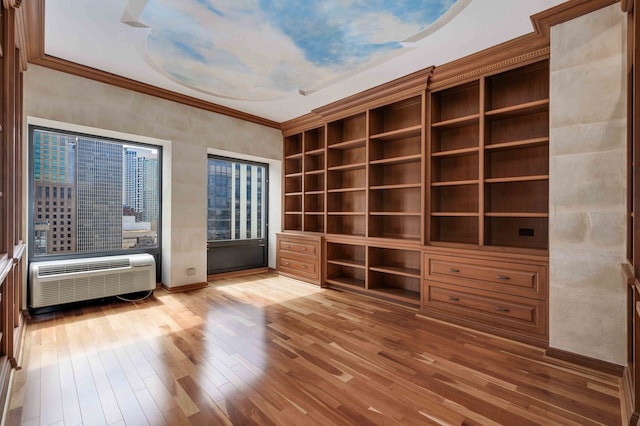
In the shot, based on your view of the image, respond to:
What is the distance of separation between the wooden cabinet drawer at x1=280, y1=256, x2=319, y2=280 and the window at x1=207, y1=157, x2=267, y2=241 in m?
0.83

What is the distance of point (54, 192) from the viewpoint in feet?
11.4

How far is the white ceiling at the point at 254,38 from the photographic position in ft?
7.57

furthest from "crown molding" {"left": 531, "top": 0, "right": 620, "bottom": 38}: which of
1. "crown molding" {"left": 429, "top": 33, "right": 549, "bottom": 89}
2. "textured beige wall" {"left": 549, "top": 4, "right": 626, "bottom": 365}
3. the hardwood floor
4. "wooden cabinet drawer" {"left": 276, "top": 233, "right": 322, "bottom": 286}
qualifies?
"wooden cabinet drawer" {"left": 276, "top": 233, "right": 322, "bottom": 286}

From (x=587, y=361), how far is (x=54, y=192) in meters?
Answer: 5.51

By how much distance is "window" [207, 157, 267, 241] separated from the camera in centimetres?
498

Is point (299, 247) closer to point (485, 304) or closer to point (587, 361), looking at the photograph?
point (485, 304)

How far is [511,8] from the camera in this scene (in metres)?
2.30

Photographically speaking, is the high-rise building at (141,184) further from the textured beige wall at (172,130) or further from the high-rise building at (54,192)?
the high-rise building at (54,192)

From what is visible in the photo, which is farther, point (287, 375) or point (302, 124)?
point (302, 124)

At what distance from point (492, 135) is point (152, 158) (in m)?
4.48

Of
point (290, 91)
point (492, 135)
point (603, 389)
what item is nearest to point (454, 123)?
point (492, 135)

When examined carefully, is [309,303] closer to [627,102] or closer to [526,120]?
[526,120]

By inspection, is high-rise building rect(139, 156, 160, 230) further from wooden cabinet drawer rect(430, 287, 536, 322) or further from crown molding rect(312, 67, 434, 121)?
wooden cabinet drawer rect(430, 287, 536, 322)

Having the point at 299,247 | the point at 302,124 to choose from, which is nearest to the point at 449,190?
the point at 299,247
